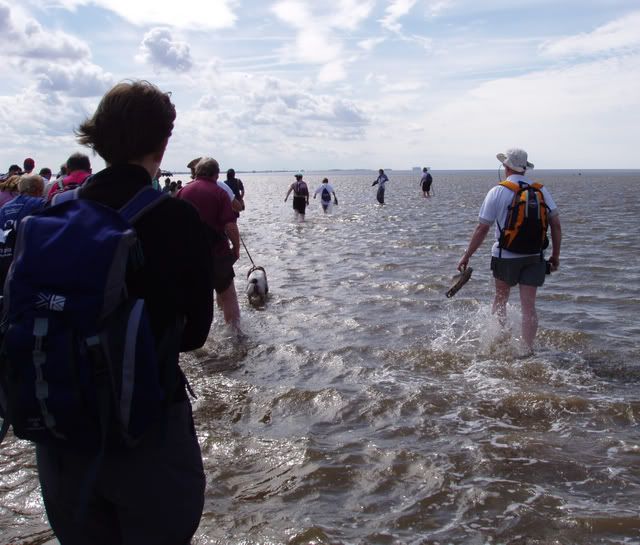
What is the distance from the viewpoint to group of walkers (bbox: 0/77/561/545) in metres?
1.72

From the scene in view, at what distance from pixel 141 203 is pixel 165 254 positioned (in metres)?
0.16

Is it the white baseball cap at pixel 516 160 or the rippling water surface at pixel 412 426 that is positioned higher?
the white baseball cap at pixel 516 160

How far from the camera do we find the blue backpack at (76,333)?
1.71 metres

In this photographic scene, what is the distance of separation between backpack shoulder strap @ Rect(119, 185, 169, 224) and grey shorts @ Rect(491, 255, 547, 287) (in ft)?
16.0

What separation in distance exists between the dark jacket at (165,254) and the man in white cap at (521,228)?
451cm

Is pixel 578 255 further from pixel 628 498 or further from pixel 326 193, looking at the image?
pixel 326 193

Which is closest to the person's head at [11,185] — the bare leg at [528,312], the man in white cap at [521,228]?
the man in white cap at [521,228]

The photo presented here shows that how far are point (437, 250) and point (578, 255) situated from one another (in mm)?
3062

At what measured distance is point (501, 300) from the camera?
21.7 feet

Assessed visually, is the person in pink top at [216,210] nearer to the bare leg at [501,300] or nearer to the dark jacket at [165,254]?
the bare leg at [501,300]

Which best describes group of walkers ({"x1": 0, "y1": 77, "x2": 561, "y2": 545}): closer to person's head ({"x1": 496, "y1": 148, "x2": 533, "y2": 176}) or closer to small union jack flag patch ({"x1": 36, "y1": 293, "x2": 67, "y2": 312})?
small union jack flag patch ({"x1": 36, "y1": 293, "x2": 67, "y2": 312})

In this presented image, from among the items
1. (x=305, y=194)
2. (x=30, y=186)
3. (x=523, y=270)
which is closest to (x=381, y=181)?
(x=305, y=194)

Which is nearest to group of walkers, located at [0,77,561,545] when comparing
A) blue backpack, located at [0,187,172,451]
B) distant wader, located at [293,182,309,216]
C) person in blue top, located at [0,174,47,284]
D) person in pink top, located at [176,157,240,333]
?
blue backpack, located at [0,187,172,451]

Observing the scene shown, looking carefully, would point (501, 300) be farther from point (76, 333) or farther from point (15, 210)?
point (76, 333)
